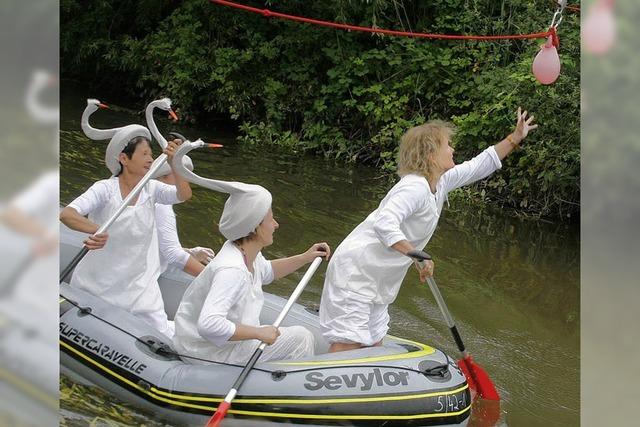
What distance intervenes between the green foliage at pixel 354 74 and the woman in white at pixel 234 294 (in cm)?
471

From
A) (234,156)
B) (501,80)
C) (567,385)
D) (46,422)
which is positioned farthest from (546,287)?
(46,422)

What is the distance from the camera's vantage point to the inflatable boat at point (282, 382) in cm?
325

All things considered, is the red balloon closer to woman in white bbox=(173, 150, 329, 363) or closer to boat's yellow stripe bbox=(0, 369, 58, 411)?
woman in white bbox=(173, 150, 329, 363)

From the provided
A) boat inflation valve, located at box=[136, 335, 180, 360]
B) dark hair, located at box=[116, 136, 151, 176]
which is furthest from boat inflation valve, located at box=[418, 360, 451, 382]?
dark hair, located at box=[116, 136, 151, 176]

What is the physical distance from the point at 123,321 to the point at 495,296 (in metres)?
2.93

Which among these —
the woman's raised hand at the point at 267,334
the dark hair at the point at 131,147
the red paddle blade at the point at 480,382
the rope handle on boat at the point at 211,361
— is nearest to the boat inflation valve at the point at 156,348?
the rope handle on boat at the point at 211,361

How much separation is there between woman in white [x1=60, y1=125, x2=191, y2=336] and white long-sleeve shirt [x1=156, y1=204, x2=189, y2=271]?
248mm

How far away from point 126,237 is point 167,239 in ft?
1.21

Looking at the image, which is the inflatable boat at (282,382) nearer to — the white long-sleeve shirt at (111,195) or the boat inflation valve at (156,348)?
the boat inflation valve at (156,348)

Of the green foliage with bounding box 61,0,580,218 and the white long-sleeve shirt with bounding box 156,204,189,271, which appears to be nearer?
the white long-sleeve shirt with bounding box 156,204,189,271

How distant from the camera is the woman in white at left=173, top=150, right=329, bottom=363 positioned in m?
3.15

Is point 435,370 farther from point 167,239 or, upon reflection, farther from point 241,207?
point 167,239

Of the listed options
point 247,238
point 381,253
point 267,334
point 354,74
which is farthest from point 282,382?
point 354,74

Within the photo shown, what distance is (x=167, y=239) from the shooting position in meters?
4.33
